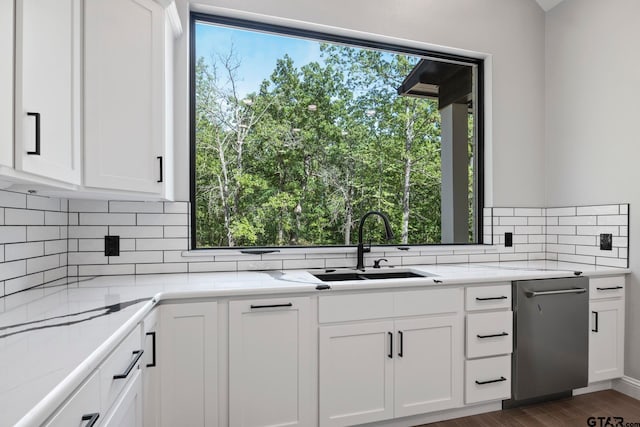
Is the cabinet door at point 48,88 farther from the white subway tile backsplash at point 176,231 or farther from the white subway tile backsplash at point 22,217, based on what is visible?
the white subway tile backsplash at point 176,231

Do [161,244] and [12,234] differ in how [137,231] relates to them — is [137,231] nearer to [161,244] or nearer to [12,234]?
[161,244]

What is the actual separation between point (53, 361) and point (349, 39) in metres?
2.58

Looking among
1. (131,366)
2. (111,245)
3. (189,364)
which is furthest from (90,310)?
(111,245)

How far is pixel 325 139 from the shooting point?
2637 millimetres

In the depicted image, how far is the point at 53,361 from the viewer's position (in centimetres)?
85

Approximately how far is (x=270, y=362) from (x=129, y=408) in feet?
2.20

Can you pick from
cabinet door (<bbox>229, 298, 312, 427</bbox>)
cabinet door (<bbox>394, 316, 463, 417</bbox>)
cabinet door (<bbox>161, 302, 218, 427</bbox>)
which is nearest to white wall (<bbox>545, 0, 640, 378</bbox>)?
cabinet door (<bbox>394, 316, 463, 417</bbox>)

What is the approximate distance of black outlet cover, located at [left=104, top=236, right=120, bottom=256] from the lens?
83.4 inches

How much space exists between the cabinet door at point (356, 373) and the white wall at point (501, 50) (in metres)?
1.65

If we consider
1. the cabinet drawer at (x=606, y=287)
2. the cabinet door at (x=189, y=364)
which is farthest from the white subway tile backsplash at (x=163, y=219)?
the cabinet drawer at (x=606, y=287)

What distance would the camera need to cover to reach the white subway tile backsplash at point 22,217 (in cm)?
155

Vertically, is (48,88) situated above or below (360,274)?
above

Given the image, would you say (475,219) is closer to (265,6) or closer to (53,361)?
(265,6)

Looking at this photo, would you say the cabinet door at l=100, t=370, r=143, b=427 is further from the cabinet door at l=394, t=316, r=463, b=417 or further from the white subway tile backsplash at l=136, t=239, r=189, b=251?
the cabinet door at l=394, t=316, r=463, b=417
